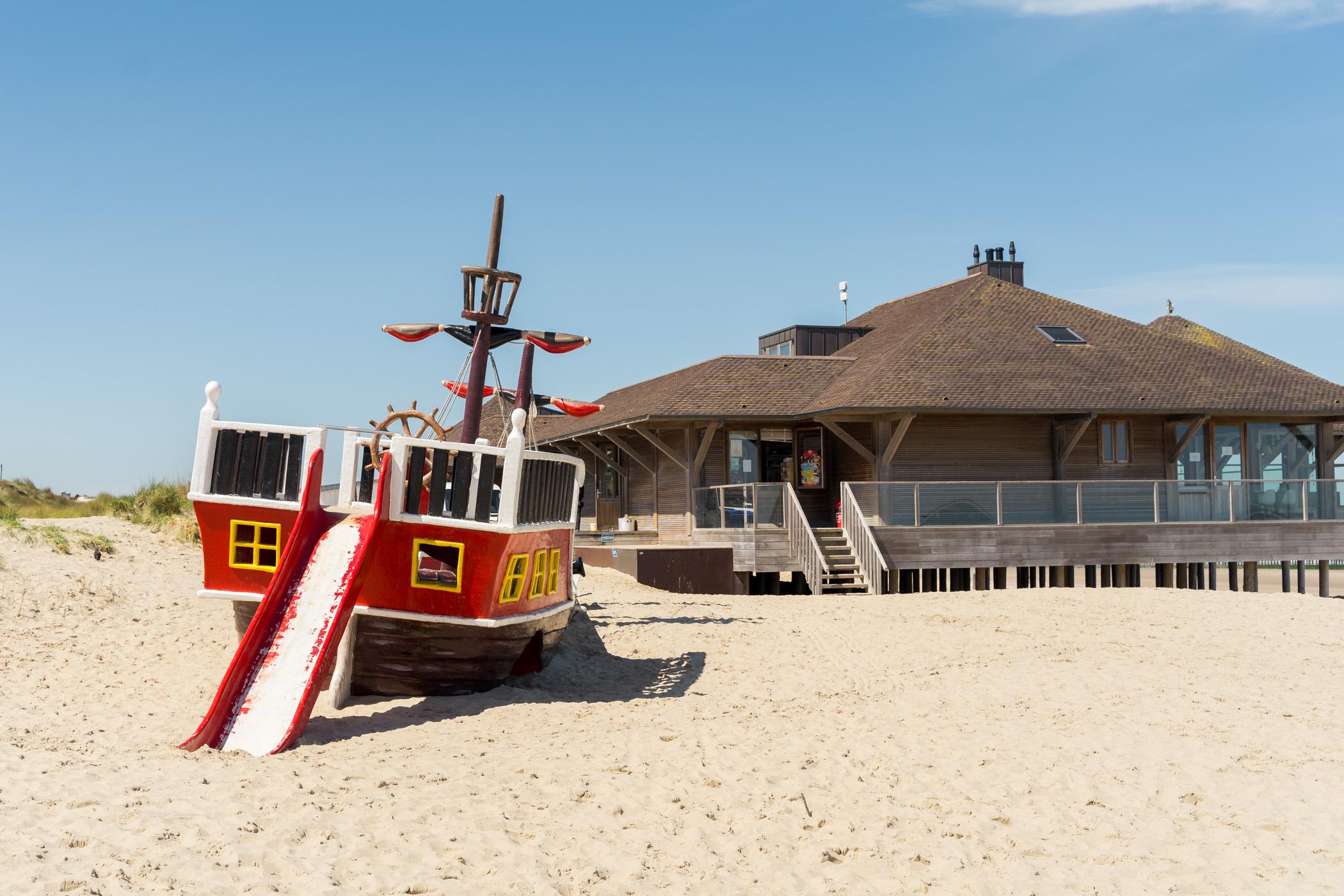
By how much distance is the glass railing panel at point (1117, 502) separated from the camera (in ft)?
71.4

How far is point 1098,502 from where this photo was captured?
21812 mm

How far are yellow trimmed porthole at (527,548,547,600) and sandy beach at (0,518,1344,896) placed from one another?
2.98ft

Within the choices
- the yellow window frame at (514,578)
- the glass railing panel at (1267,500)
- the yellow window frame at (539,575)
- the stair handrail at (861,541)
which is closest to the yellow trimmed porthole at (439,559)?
the yellow window frame at (514,578)

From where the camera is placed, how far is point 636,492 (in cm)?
2773

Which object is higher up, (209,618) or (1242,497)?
(1242,497)

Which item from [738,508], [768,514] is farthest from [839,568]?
[738,508]

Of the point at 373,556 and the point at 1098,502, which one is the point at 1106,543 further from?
the point at 373,556

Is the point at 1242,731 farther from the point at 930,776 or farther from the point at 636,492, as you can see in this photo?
the point at 636,492

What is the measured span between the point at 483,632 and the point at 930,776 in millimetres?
4025

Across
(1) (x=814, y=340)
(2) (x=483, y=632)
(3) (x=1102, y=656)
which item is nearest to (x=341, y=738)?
(2) (x=483, y=632)

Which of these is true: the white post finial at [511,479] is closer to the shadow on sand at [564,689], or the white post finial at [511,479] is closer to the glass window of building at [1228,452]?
the shadow on sand at [564,689]

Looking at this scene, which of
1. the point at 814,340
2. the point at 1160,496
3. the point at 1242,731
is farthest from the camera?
the point at 814,340

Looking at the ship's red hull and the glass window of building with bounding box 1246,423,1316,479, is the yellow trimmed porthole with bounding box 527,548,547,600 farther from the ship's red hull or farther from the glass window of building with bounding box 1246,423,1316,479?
the glass window of building with bounding box 1246,423,1316,479

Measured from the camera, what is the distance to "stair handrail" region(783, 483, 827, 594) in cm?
2041
